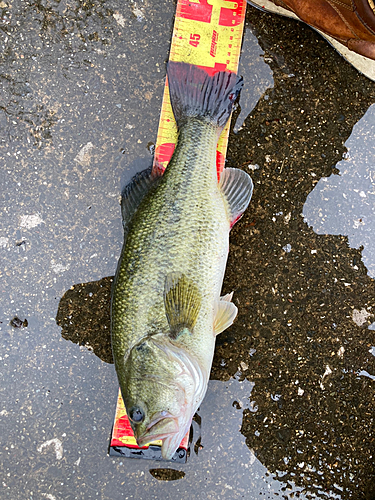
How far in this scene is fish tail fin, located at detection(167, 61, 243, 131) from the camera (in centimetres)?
252

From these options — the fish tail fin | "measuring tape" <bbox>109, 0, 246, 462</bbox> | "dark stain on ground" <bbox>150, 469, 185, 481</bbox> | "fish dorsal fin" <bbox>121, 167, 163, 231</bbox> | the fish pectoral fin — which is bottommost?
"dark stain on ground" <bbox>150, 469, 185, 481</bbox>

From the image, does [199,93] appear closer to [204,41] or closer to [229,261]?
[204,41]

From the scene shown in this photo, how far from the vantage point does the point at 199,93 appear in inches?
99.7

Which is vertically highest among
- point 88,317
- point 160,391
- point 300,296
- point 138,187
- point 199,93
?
point 199,93

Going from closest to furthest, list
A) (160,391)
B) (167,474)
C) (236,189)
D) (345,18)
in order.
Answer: (160,391) → (345,18) → (236,189) → (167,474)

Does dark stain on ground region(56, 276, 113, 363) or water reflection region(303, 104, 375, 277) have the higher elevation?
water reflection region(303, 104, 375, 277)

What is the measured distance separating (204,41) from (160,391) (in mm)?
2483

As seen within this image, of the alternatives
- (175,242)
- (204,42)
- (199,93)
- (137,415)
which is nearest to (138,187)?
(175,242)

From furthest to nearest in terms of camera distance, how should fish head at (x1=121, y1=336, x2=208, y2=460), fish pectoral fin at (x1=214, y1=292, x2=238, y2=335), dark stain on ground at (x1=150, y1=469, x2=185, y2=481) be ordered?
dark stain on ground at (x1=150, y1=469, x2=185, y2=481), fish pectoral fin at (x1=214, y1=292, x2=238, y2=335), fish head at (x1=121, y1=336, x2=208, y2=460)

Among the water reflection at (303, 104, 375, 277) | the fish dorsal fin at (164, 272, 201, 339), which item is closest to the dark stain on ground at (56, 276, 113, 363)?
the fish dorsal fin at (164, 272, 201, 339)

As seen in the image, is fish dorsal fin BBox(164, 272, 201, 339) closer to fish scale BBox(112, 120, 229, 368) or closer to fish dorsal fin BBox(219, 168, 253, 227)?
fish scale BBox(112, 120, 229, 368)

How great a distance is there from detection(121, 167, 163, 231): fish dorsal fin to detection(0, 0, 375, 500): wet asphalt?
37cm

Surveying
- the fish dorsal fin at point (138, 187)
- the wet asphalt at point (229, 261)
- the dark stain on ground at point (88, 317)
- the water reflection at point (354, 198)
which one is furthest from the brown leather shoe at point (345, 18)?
the dark stain on ground at point (88, 317)

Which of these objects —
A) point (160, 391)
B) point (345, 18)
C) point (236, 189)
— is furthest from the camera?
point (236, 189)
